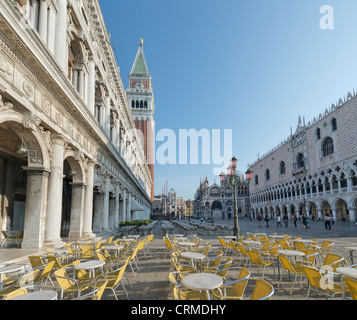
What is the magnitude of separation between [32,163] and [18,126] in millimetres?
1557

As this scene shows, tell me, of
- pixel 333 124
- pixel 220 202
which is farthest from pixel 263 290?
pixel 220 202

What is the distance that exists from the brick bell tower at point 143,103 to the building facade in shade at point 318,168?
34.3 metres

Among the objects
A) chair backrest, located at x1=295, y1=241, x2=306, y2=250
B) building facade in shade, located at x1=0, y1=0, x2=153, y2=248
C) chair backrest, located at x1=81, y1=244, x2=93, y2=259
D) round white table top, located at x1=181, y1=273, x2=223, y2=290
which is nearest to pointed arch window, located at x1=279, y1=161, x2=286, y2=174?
building facade in shade, located at x1=0, y1=0, x2=153, y2=248

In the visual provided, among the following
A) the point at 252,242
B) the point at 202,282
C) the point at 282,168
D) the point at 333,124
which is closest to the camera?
the point at 202,282

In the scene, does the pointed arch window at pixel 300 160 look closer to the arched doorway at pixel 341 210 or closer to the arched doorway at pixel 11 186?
the arched doorway at pixel 341 210

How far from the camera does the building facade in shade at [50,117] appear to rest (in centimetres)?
690

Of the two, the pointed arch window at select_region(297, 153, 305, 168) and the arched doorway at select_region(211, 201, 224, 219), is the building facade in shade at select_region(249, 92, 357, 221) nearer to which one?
the pointed arch window at select_region(297, 153, 305, 168)

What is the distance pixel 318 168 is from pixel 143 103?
5077 cm

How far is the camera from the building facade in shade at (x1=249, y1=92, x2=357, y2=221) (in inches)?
1324

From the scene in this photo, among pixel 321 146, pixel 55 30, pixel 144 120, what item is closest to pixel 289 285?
pixel 55 30

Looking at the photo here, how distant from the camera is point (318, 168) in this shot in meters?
41.3

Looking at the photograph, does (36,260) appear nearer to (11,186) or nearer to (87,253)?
(87,253)

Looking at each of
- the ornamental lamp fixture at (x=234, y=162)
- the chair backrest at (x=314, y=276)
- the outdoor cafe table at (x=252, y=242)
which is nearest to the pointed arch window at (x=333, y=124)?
the ornamental lamp fixture at (x=234, y=162)
